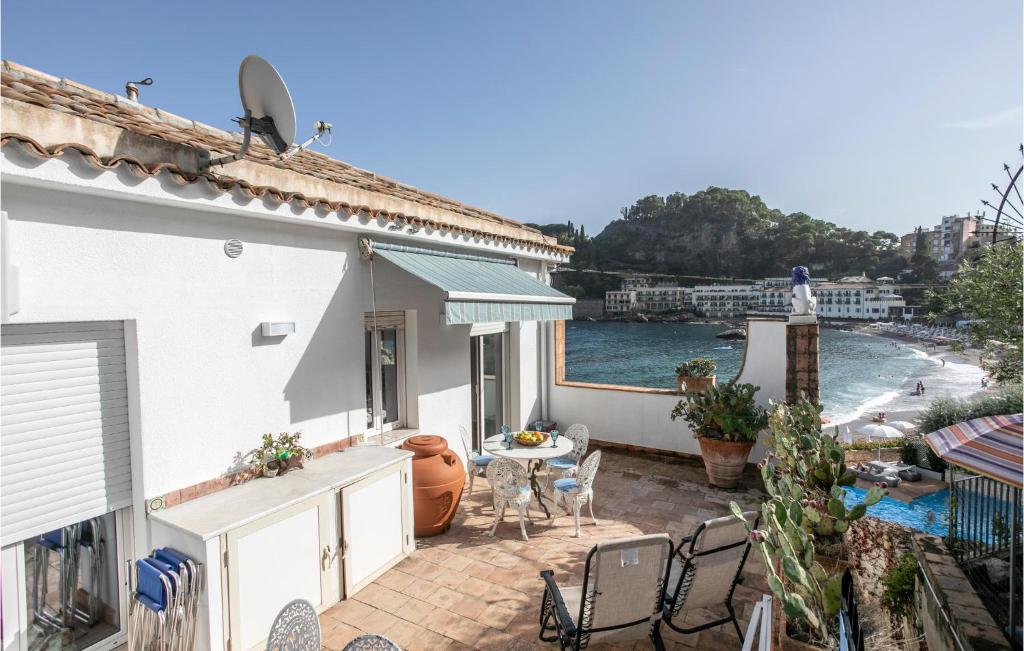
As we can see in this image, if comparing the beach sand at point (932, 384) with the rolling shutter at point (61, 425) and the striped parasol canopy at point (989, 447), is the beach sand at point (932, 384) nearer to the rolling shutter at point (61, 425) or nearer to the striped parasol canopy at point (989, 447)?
the striped parasol canopy at point (989, 447)

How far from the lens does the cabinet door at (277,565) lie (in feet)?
19.4

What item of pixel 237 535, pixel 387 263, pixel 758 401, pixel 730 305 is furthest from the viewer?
pixel 730 305

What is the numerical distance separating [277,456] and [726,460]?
1066 centimetres

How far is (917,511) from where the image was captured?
14.1 m

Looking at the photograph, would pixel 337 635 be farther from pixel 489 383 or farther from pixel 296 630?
pixel 489 383

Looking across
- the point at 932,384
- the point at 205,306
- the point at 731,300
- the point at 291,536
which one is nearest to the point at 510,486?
the point at 291,536

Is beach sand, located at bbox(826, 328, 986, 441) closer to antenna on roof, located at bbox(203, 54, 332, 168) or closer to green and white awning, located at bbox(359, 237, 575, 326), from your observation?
green and white awning, located at bbox(359, 237, 575, 326)

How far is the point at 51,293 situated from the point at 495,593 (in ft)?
24.0

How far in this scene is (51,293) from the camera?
5332 millimetres

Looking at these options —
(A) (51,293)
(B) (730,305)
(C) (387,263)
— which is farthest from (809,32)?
A: (B) (730,305)

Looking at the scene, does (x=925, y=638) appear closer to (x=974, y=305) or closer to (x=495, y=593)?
(x=495, y=593)

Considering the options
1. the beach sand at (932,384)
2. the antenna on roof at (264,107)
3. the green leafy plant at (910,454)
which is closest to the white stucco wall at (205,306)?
the antenna on roof at (264,107)

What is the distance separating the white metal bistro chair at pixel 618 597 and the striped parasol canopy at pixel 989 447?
3288 mm

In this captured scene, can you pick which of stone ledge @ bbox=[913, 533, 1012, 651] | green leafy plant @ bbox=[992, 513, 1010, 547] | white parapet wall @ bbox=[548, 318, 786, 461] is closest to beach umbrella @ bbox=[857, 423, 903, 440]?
white parapet wall @ bbox=[548, 318, 786, 461]
